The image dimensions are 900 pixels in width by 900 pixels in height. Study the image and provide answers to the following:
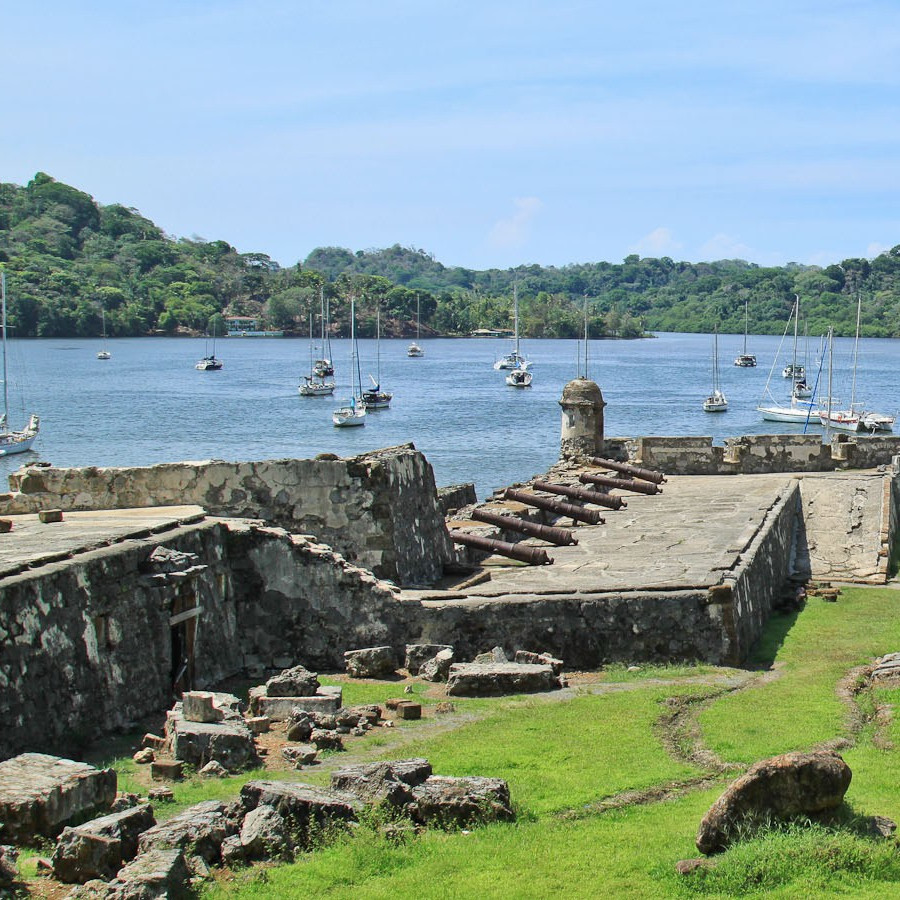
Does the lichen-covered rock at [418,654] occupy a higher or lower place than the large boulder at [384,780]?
lower

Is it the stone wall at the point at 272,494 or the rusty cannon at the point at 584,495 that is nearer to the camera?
the stone wall at the point at 272,494

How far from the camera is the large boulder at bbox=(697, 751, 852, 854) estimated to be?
28.9ft

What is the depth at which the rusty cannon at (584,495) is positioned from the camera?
1024 inches

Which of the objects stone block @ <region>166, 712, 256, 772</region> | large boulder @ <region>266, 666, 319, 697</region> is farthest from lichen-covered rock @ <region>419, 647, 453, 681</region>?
stone block @ <region>166, 712, 256, 772</region>

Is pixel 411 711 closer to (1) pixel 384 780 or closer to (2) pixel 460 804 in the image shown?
(1) pixel 384 780

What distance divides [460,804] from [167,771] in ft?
9.02

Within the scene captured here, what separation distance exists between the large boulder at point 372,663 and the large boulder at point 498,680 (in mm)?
1164

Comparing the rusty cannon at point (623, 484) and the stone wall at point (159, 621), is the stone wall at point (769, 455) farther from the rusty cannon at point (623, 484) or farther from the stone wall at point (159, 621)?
the stone wall at point (159, 621)

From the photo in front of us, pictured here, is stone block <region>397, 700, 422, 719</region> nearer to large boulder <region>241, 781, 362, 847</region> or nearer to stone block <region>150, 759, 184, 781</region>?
→ stone block <region>150, 759, 184, 781</region>

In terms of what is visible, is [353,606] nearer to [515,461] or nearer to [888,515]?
[888,515]

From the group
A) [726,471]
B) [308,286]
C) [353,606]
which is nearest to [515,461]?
[726,471]

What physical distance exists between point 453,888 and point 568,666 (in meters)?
7.49

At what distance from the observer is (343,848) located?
9.18 metres

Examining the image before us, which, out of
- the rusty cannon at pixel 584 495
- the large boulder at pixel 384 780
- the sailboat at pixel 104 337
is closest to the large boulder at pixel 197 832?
the large boulder at pixel 384 780
